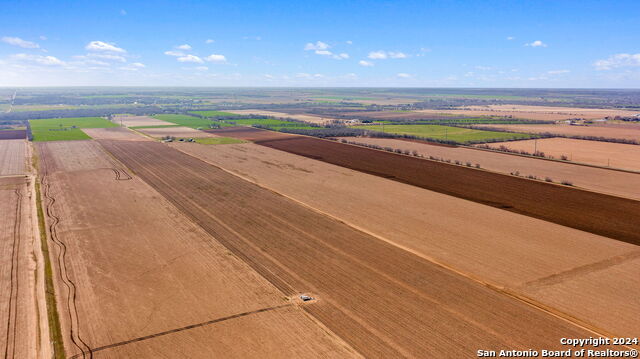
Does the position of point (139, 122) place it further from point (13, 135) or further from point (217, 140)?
point (217, 140)

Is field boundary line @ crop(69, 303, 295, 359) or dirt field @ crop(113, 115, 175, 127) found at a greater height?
dirt field @ crop(113, 115, 175, 127)

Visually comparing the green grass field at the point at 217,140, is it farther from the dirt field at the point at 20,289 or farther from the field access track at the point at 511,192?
the dirt field at the point at 20,289

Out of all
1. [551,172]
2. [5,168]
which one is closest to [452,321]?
[551,172]

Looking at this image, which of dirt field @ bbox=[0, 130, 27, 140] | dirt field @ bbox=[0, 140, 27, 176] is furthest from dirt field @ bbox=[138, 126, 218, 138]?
dirt field @ bbox=[0, 140, 27, 176]

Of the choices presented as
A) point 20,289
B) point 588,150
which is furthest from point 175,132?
point 20,289

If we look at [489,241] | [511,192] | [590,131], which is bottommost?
[489,241]

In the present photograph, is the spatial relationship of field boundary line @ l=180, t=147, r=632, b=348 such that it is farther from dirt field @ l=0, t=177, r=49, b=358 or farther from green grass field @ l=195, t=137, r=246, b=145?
green grass field @ l=195, t=137, r=246, b=145

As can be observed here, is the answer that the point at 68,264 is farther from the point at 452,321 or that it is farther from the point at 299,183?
the point at 299,183
